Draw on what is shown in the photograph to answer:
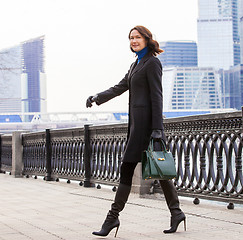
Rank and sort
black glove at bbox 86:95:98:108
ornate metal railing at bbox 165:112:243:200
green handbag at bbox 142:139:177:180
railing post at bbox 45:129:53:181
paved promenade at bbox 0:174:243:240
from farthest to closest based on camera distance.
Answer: railing post at bbox 45:129:53:181
ornate metal railing at bbox 165:112:243:200
black glove at bbox 86:95:98:108
paved promenade at bbox 0:174:243:240
green handbag at bbox 142:139:177:180

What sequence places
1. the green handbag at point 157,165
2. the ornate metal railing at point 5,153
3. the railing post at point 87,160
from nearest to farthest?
1. the green handbag at point 157,165
2. the railing post at point 87,160
3. the ornate metal railing at point 5,153

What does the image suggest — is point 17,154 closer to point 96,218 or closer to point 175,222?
point 96,218

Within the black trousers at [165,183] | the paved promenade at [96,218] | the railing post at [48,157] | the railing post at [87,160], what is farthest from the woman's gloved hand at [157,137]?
the railing post at [48,157]

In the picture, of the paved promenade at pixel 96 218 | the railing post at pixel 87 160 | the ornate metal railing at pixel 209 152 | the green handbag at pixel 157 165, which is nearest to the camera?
the green handbag at pixel 157 165

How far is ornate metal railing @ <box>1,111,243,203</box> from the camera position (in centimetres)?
605

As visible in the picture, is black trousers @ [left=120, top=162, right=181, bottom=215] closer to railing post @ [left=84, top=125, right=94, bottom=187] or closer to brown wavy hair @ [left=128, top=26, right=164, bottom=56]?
brown wavy hair @ [left=128, top=26, right=164, bottom=56]

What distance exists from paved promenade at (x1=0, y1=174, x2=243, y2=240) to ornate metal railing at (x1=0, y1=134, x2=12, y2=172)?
675 centimetres

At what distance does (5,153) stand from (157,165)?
471 inches

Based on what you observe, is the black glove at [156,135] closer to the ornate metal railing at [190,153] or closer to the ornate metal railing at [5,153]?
the ornate metal railing at [190,153]

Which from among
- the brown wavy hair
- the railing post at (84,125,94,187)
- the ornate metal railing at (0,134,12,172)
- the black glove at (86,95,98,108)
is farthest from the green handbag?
the ornate metal railing at (0,134,12,172)

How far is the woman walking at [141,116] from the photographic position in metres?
4.36

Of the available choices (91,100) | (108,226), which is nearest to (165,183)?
(108,226)

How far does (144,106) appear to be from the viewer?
441cm

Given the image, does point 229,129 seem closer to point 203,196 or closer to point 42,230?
point 203,196
